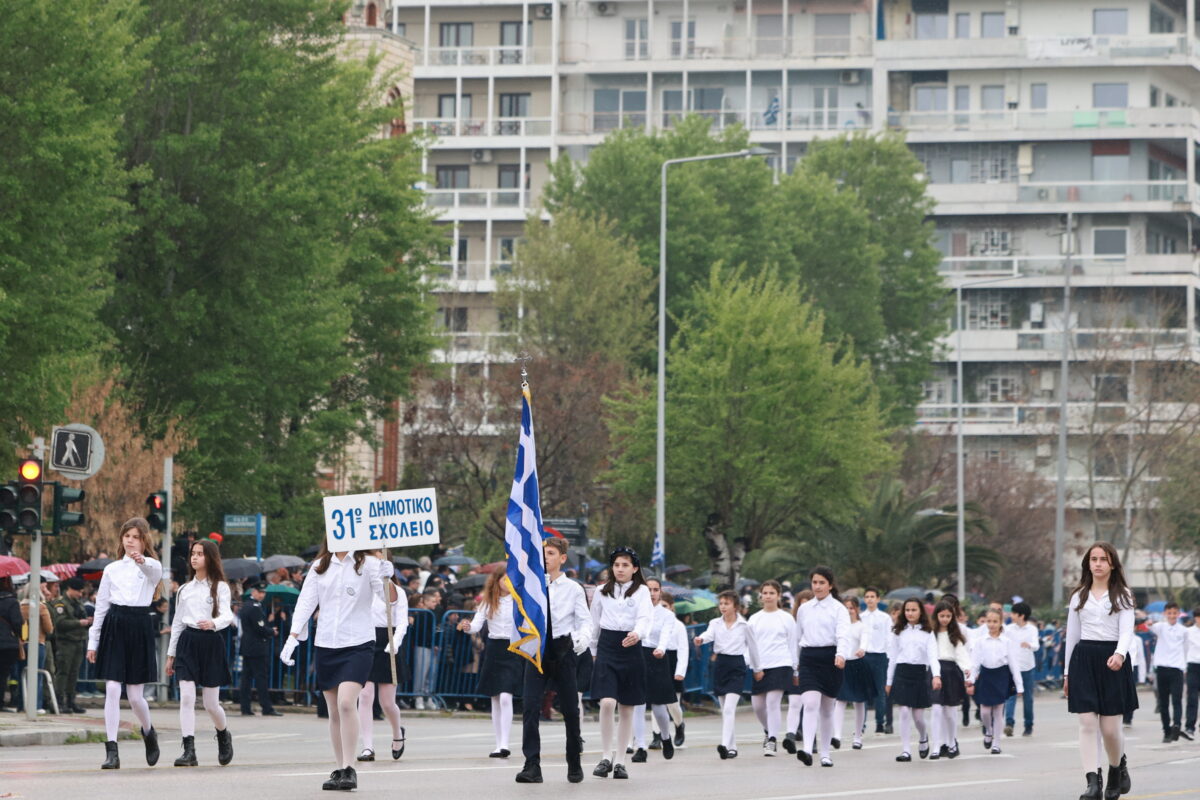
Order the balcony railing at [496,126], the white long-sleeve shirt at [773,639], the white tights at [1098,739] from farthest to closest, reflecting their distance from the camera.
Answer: the balcony railing at [496,126], the white long-sleeve shirt at [773,639], the white tights at [1098,739]

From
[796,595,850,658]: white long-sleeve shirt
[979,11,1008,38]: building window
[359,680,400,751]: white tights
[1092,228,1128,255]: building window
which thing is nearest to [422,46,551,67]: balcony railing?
[979,11,1008,38]: building window

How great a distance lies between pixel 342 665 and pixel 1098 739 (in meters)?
5.36

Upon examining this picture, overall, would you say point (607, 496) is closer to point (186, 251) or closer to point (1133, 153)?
point (186, 251)

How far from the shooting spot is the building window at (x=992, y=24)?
96500mm

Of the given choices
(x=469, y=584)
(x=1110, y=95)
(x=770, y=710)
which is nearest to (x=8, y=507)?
(x=770, y=710)

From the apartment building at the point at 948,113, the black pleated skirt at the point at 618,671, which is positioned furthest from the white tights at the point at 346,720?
the apartment building at the point at 948,113

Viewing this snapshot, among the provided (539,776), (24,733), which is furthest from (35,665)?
(539,776)

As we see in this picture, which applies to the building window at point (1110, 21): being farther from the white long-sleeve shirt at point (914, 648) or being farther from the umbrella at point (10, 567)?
the umbrella at point (10, 567)

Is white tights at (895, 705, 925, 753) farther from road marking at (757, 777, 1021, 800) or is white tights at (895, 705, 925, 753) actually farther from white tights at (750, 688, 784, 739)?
road marking at (757, 777, 1021, 800)

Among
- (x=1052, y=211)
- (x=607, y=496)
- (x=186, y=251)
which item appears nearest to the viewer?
(x=186, y=251)

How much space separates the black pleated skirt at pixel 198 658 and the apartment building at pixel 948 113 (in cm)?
7343

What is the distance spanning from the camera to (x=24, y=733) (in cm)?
2161

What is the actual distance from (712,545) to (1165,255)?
43850 mm

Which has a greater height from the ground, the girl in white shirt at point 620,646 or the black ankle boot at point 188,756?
the girl in white shirt at point 620,646
